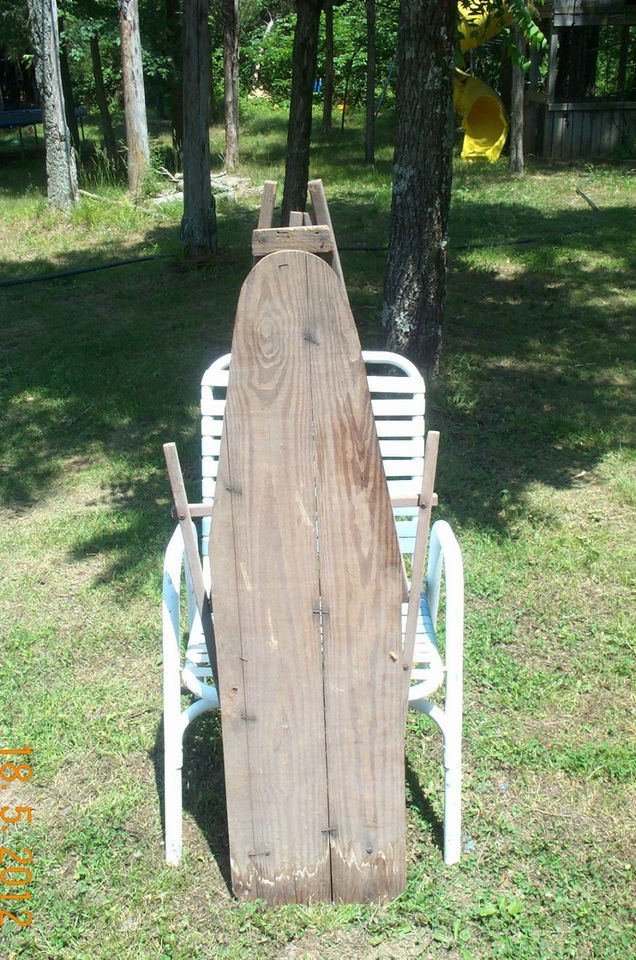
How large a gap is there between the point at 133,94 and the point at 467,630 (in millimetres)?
10736

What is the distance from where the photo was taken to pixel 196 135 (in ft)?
27.6

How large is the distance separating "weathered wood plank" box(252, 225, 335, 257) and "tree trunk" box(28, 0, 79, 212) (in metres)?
10.6

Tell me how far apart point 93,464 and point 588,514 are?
2766 millimetres

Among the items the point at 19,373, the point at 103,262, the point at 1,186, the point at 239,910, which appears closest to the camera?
the point at 239,910

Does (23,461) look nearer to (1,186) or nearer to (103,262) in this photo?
(103,262)

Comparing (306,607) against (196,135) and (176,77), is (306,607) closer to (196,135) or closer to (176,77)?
(196,135)

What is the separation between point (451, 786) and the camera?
248cm

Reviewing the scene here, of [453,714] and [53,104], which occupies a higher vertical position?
[53,104]

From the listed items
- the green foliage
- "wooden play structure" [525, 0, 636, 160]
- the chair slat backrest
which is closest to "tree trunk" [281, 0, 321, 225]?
the chair slat backrest

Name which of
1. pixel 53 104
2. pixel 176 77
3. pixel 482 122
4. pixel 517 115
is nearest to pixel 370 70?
pixel 517 115

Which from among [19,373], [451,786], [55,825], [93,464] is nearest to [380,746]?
[451,786]

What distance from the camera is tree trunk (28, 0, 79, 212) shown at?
10922 mm

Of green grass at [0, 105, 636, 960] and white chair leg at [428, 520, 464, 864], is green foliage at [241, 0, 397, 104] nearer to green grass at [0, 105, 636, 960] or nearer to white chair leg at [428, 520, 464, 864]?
green grass at [0, 105, 636, 960]

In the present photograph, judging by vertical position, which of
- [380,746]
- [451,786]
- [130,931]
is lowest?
[130,931]
